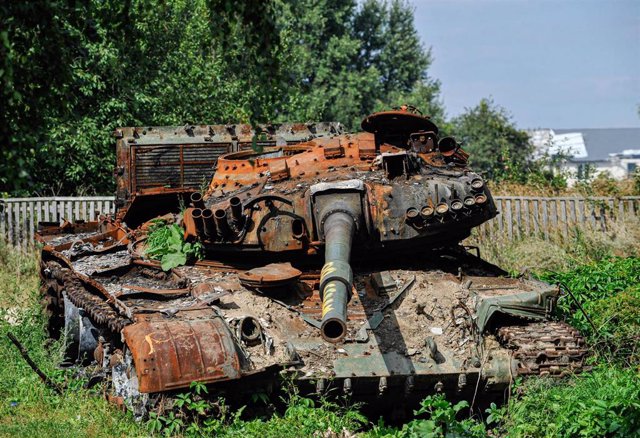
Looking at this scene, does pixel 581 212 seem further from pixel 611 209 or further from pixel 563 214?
pixel 611 209

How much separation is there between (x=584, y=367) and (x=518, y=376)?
25.2 inches

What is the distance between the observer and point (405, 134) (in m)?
11.4

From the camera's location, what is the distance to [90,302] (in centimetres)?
1033

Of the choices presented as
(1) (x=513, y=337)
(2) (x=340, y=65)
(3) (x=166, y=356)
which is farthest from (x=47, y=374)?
(2) (x=340, y=65)

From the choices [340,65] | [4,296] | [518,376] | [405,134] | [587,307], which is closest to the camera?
[518,376]

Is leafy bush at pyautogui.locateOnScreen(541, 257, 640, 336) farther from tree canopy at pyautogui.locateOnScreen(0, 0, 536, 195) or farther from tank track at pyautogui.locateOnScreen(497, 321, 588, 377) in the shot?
tree canopy at pyautogui.locateOnScreen(0, 0, 536, 195)

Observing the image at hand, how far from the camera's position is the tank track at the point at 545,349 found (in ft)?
29.5

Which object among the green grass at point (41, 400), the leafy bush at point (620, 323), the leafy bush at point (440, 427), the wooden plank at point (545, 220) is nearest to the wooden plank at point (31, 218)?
the green grass at point (41, 400)

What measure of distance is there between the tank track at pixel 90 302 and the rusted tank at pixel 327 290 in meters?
0.04

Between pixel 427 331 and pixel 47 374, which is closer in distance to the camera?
pixel 427 331

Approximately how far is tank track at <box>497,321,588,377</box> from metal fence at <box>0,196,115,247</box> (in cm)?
1381

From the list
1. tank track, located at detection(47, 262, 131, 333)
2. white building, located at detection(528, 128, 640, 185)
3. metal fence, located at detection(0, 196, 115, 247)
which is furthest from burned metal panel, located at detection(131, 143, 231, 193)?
white building, located at detection(528, 128, 640, 185)

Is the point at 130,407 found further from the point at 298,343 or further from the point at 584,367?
the point at 584,367

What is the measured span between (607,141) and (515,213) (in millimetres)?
83698
